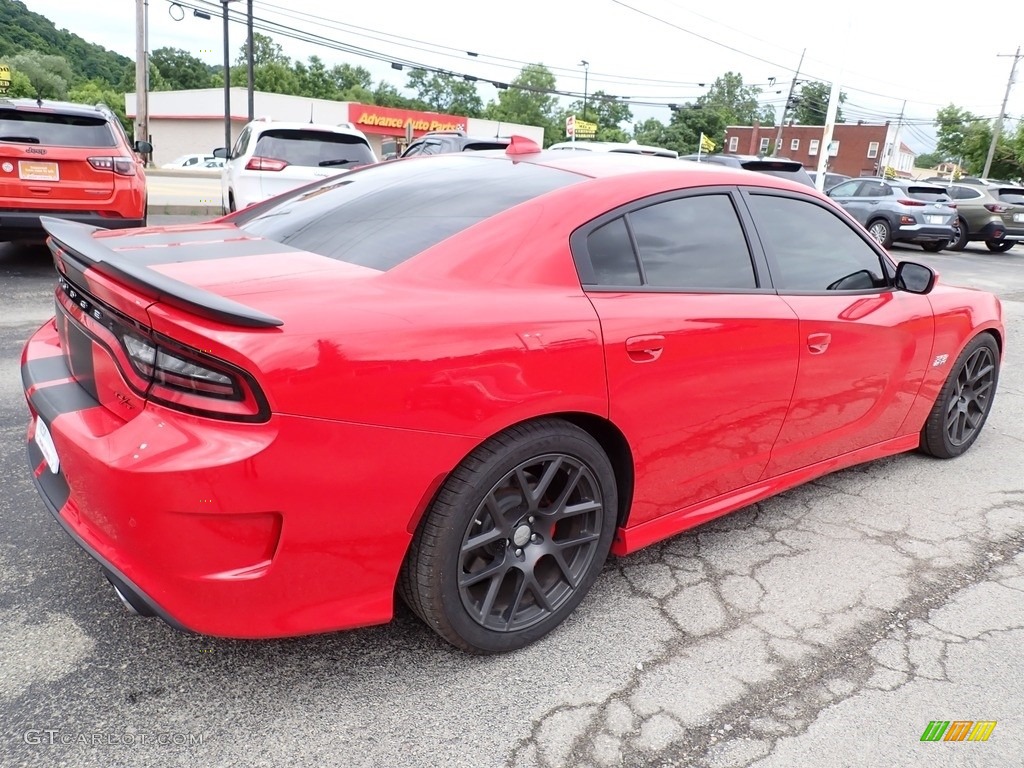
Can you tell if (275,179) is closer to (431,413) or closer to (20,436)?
(20,436)

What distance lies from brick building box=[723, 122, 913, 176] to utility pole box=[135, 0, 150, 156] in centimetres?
6748

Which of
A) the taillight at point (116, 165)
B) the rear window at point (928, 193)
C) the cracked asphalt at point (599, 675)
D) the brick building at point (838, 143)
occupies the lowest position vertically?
the cracked asphalt at point (599, 675)

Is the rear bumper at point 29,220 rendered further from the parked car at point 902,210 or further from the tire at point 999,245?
the tire at point 999,245

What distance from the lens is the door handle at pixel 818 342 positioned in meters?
2.97

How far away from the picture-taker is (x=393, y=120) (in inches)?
2096

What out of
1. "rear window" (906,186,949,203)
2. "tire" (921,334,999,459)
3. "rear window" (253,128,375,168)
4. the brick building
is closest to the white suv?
"rear window" (253,128,375,168)

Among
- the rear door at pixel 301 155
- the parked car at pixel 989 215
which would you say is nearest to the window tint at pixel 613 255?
the rear door at pixel 301 155

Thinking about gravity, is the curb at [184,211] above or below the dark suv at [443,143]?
below

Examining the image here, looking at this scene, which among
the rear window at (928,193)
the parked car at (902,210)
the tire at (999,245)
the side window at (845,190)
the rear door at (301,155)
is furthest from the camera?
the tire at (999,245)

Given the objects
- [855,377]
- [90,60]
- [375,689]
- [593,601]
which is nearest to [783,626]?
[593,601]

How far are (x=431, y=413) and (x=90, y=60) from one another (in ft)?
311

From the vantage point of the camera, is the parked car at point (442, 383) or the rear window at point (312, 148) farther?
the rear window at point (312, 148)

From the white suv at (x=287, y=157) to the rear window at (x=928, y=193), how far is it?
12.5 meters

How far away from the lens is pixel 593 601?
2.70 meters
